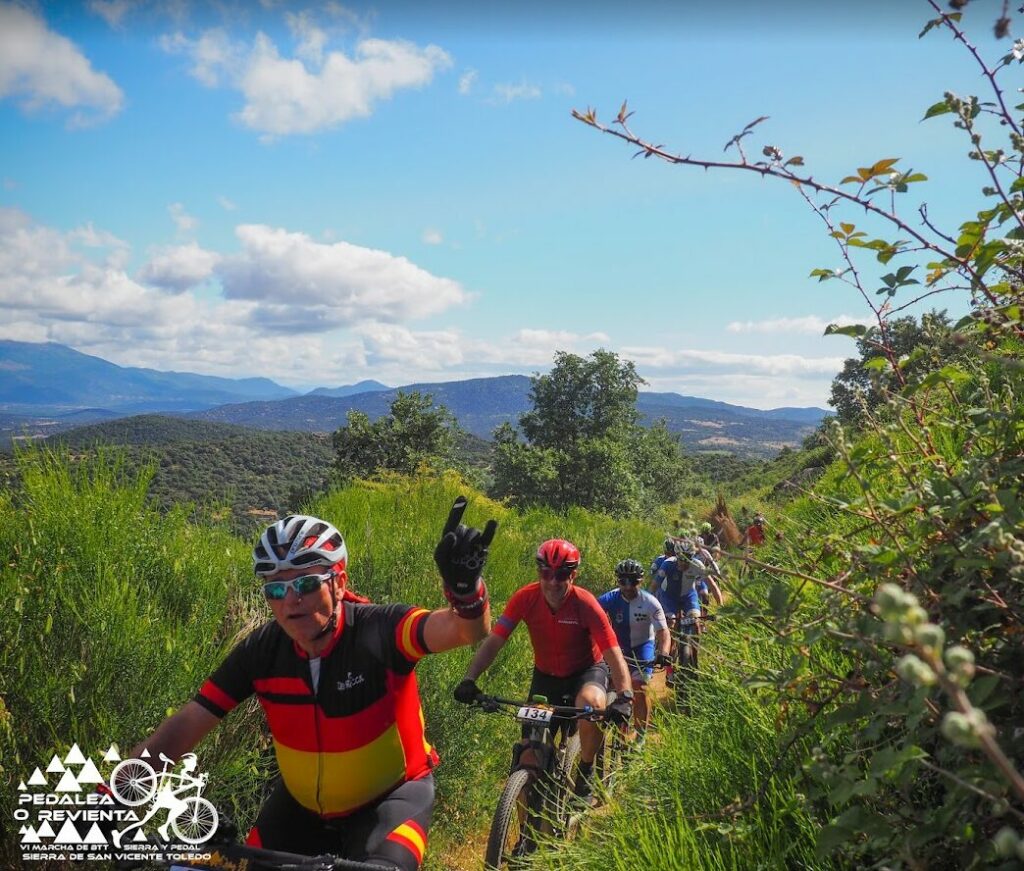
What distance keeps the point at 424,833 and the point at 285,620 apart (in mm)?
1363

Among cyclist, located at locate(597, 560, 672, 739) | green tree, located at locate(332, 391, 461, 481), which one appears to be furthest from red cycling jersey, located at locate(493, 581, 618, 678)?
green tree, located at locate(332, 391, 461, 481)

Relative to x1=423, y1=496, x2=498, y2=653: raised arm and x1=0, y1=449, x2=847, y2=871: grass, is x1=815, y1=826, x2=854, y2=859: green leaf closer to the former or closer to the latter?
x1=0, y1=449, x2=847, y2=871: grass

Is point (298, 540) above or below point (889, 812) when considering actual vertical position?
above

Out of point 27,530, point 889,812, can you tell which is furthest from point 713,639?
point 27,530

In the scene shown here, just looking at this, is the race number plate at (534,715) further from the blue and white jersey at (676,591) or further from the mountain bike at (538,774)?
the blue and white jersey at (676,591)

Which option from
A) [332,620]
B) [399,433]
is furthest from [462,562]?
[399,433]

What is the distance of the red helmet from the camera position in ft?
20.3

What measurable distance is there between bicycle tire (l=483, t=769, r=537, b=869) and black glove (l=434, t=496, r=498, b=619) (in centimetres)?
213

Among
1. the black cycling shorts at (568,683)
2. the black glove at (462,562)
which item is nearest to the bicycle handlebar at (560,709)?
the black cycling shorts at (568,683)

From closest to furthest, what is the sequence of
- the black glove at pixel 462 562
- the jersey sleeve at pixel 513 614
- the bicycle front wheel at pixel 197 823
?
the bicycle front wheel at pixel 197 823 → the black glove at pixel 462 562 → the jersey sleeve at pixel 513 614

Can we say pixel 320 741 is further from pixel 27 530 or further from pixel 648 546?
pixel 648 546

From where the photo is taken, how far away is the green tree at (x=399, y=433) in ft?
163

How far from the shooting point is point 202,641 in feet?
16.5

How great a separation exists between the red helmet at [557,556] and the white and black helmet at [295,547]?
9.50 feet
